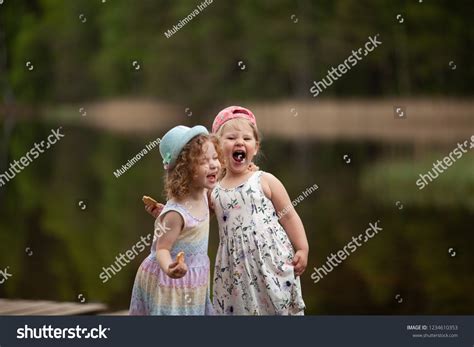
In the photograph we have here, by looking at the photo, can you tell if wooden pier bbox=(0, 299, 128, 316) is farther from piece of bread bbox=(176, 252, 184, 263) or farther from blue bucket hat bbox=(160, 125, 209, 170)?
piece of bread bbox=(176, 252, 184, 263)

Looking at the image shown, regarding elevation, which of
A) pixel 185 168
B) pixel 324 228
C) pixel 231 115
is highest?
pixel 324 228

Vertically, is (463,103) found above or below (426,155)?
above

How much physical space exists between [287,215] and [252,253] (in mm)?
196

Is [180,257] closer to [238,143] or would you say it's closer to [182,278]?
[182,278]

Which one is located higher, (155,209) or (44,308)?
(44,308)

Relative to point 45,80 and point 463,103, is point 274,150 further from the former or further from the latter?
point 45,80

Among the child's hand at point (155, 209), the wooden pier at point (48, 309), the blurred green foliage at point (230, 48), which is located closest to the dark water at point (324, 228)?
the wooden pier at point (48, 309)

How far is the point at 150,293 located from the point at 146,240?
242 inches

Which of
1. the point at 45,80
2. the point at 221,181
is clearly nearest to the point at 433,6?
the point at 45,80

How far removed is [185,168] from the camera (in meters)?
3.49

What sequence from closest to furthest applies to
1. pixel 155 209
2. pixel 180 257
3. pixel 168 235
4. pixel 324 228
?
pixel 180 257
pixel 168 235
pixel 155 209
pixel 324 228

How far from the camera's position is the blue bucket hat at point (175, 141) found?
11.4 ft

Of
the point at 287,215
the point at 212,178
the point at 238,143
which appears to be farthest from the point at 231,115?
the point at 287,215

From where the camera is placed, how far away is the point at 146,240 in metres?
9.67
